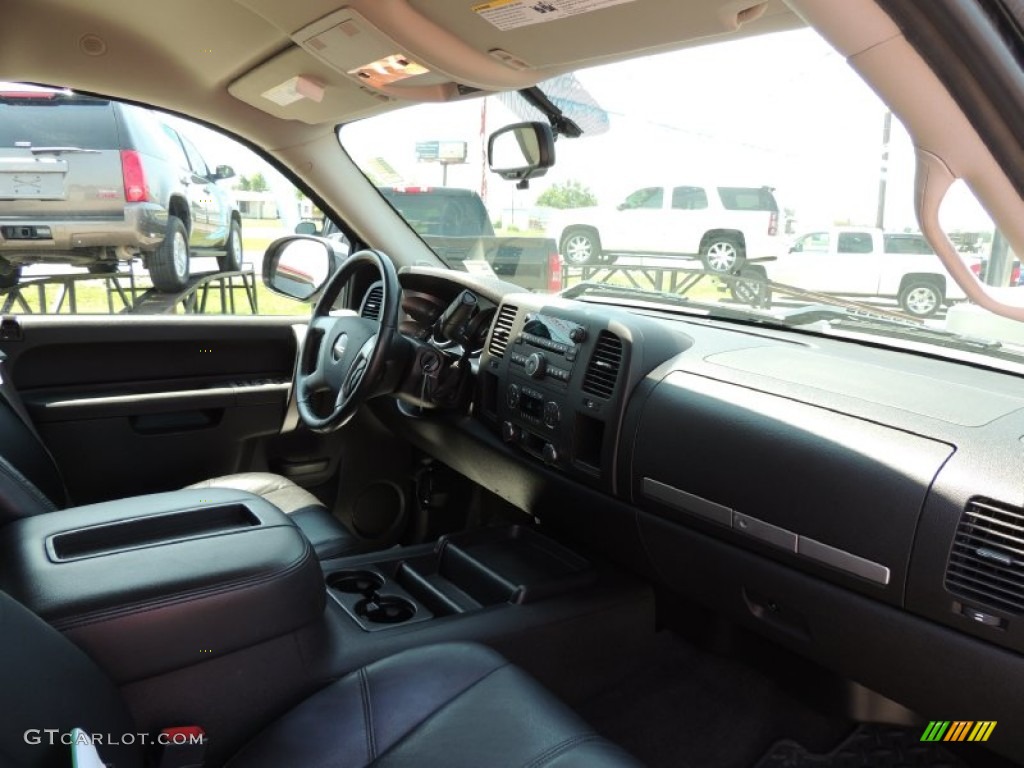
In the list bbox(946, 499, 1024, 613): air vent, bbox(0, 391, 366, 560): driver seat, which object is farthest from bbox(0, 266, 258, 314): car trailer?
bbox(946, 499, 1024, 613): air vent

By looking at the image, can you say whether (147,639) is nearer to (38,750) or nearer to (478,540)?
(38,750)

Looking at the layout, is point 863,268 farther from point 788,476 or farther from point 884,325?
point 788,476

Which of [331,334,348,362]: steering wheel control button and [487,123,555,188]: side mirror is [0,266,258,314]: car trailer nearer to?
[331,334,348,362]: steering wheel control button

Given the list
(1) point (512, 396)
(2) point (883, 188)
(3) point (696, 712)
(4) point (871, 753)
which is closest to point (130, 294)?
(1) point (512, 396)

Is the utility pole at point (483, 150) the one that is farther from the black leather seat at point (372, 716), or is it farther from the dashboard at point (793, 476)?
the black leather seat at point (372, 716)

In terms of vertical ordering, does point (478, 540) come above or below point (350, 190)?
below

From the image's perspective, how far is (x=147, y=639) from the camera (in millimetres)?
1306

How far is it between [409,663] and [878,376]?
1.15 metres

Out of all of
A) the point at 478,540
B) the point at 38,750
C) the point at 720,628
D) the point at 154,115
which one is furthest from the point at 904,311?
the point at 154,115

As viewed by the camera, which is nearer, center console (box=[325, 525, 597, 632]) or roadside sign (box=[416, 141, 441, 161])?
center console (box=[325, 525, 597, 632])

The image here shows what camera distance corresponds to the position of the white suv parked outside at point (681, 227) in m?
2.57

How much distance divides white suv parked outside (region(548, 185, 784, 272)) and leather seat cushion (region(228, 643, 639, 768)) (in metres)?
1.59

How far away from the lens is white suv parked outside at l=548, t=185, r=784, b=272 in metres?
2.57

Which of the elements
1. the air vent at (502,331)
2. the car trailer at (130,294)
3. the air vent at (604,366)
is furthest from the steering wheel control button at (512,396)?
the car trailer at (130,294)
